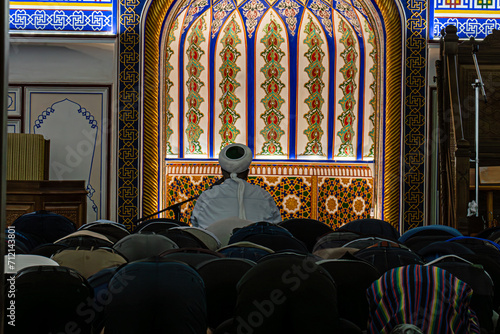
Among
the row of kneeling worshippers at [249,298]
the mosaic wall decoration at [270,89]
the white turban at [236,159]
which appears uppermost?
the mosaic wall decoration at [270,89]

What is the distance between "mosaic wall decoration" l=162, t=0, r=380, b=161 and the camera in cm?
877

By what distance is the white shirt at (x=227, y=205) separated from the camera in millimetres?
4750

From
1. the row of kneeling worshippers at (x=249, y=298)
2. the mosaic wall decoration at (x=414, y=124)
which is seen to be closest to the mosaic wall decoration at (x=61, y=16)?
the mosaic wall decoration at (x=414, y=124)

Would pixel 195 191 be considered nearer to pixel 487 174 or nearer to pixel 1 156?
pixel 487 174

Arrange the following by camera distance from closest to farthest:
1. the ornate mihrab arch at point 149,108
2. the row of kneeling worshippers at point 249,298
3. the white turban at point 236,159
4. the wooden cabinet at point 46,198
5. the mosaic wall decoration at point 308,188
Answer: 1. the row of kneeling worshippers at point 249,298
2. the white turban at point 236,159
3. the wooden cabinet at point 46,198
4. the ornate mihrab arch at point 149,108
5. the mosaic wall decoration at point 308,188

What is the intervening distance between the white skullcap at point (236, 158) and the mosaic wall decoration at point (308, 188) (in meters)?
3.61

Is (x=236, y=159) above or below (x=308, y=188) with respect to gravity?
above

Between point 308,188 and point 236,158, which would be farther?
point 308,188

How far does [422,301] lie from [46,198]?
173 inches

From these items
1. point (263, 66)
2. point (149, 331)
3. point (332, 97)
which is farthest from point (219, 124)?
point (149, 331)

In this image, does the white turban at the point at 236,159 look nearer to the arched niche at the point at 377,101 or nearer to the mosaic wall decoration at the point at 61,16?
the arched niche at the point at 377,101

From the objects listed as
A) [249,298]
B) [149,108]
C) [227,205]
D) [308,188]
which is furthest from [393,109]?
[249,298]

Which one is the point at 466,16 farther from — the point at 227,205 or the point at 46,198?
the point at 46,198

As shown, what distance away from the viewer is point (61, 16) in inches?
271
